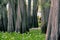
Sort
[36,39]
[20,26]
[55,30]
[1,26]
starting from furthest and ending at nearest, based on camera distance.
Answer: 1. [1,26]
2. [20,26]
3. [36,39]
4. [55,30]

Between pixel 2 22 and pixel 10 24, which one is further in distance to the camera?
pixel 2 22

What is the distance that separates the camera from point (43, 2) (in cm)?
2098

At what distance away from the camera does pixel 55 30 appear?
12484mm

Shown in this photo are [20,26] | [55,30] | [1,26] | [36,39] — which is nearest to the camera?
[55,30]

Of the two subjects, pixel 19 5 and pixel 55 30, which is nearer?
pixel 55 30

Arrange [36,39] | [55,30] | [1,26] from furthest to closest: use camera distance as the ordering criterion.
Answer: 1. [1,26]
2. [36,39]
3. [55,30]

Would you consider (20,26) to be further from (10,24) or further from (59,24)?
(59,24)

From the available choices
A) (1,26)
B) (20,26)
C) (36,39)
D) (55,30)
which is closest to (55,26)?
(55,30)

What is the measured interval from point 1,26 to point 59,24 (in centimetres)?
1036

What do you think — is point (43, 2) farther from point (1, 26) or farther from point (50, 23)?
point (50, 23)

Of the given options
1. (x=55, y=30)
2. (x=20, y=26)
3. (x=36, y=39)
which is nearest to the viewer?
(x=55, y=30)

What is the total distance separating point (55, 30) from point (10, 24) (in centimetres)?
884

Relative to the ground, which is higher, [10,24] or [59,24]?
[59,24]

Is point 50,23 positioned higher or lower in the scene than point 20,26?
higher
